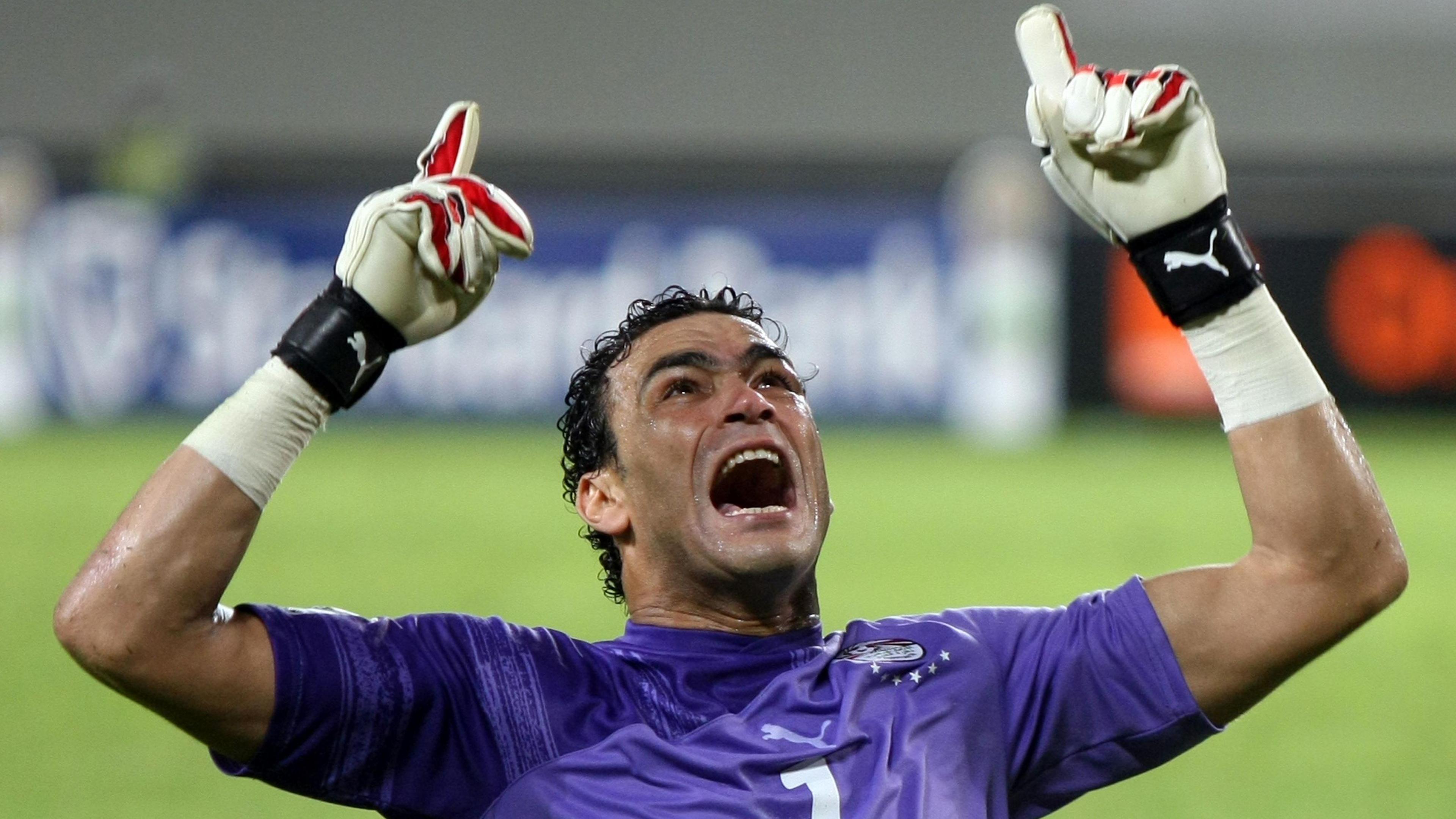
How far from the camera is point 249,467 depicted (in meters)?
2.89

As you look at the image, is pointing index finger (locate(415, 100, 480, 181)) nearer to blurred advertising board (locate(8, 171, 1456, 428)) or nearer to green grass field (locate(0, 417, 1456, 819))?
green grass field (locate(0, 417, 1456, 819))

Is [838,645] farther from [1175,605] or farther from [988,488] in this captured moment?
[988,488]

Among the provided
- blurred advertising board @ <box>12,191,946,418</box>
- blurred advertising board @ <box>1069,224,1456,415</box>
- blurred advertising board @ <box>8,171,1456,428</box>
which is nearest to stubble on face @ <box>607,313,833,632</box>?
blurred advertising board @ <box>12,191,946,418</box>

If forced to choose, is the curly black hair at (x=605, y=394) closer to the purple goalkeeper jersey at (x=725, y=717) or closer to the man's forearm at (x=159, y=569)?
the purple goalkeeper jersey at (x=725, y=717)

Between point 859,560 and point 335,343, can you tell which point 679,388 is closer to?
point 335,343

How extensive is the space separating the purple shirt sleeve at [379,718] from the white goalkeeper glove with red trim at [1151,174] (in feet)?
4.36

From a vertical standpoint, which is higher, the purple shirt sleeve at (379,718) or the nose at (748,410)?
the nose at (748,410)

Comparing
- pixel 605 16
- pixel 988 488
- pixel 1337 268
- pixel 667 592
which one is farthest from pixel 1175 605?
pixel 605 16

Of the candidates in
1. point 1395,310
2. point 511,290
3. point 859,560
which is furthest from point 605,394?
point 1395,310

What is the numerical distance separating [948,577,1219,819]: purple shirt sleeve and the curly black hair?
2.83 feet

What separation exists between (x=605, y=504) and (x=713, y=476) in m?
0.30

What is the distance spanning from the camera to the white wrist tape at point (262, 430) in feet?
9.45

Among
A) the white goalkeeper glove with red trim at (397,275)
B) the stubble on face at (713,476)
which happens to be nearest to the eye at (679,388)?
the stubble on face at (713,476)

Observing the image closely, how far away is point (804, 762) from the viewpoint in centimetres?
301
